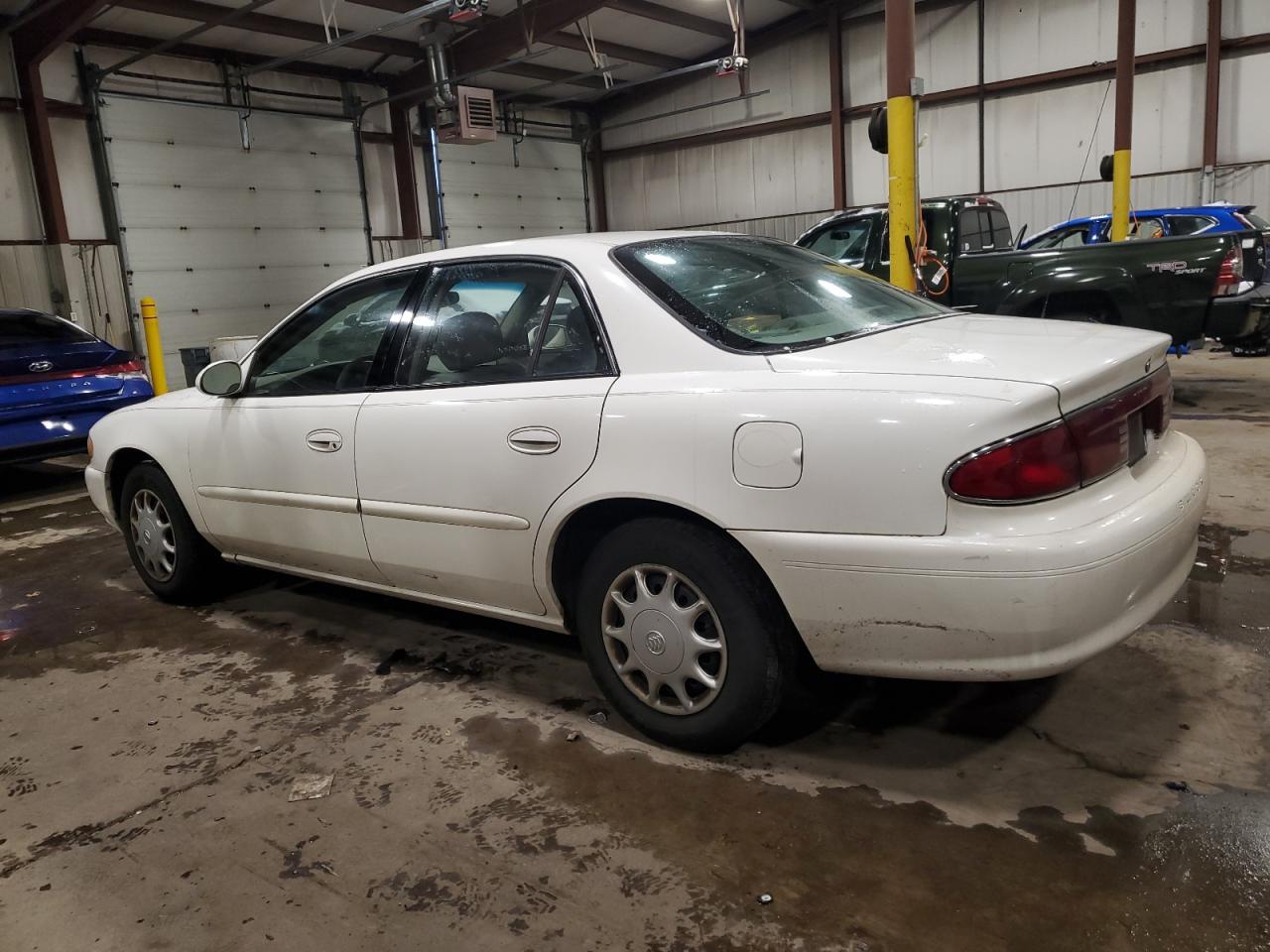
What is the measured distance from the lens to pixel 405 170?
16.3 meters

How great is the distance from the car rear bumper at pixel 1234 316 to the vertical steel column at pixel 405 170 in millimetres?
12858

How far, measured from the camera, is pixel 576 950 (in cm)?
190

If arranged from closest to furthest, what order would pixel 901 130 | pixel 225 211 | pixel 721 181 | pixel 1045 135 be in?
pixel 901 130
pixel 225 211
pixel 1045 135
pixel 721 181

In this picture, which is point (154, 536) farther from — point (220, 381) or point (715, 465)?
point (715, 465)

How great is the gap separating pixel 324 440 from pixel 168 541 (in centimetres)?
139

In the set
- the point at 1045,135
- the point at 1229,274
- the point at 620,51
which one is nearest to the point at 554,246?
the point at 1229,274

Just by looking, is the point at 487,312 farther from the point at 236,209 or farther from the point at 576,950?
the point at 236,209

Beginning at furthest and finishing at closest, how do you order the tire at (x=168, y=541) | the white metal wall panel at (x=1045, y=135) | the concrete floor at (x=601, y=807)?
1. the white metal wall panel at (x=1045, y=135)
2. the tire at (x=168, y=541)
3. the concrete floor at (x=601, y=807)

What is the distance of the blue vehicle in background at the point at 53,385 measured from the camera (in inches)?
263

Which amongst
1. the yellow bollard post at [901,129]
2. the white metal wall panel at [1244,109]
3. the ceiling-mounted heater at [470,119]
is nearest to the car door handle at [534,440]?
the yellow bollard post at [901,129]

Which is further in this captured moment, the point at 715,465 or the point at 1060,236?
the point at 1060,236

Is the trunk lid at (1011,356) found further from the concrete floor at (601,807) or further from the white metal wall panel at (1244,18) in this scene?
the white metal wall panel at (1244,18)

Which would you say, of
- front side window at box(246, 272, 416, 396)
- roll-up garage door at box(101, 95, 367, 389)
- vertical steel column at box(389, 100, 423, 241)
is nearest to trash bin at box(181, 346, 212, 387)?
roll-up garage door at box(101, 95, 367, 389)

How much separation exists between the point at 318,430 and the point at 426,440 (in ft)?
1.93
